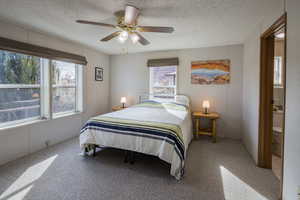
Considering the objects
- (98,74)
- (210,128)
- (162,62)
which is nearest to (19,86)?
(98,74)

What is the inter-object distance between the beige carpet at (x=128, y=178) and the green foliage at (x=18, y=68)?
1.41 meters

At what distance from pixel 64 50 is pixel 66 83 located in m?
0.79

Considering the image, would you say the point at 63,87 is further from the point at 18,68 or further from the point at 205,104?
the point at 205,104

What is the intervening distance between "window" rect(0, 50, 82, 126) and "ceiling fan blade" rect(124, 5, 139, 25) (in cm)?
218

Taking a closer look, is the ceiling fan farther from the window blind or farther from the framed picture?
the framed picture

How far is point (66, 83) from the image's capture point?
3.66 metres

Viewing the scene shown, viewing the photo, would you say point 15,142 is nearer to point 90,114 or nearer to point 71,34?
point 90,114

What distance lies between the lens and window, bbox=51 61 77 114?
132 inches

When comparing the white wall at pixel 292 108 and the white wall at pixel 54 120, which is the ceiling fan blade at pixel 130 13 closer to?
the white wall at pixel 292 108

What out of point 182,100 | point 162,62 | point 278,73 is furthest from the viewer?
point 162,62

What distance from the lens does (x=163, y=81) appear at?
442cm

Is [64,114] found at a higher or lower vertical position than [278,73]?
lower

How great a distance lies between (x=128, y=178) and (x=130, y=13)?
7.17 ft

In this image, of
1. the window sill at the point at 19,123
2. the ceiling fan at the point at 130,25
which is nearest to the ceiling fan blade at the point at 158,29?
the ceiling fan at the point at 130,25
